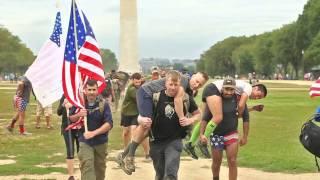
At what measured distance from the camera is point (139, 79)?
12406mm

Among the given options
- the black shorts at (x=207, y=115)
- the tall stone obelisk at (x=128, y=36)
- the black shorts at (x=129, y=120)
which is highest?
the tall stone obelisk at (x=128, y=36)

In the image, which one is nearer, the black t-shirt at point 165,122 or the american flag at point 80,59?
the black t-shirt at point 165,122

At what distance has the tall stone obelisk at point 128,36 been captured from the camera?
51.1m

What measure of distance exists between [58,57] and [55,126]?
33.9 feet

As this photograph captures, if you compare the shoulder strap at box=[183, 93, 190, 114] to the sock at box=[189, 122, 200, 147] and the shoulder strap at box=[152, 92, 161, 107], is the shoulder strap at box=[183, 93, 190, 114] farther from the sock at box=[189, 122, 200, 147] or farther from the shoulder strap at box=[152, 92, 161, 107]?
the sock at box=[189, 122, 200, 147]

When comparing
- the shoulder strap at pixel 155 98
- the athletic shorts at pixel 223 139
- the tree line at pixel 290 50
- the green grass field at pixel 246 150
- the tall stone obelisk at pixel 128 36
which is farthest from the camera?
the tree line at pixel 290 50

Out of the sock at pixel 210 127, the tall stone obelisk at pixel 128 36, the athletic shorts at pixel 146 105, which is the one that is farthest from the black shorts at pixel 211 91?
the tall stone obelisk at pixel 128 36

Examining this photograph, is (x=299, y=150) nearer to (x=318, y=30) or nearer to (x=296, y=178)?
(x=296, y=178)

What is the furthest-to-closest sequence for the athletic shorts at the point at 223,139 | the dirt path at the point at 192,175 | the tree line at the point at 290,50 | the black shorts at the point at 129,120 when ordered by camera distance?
the tree line at the point at 290,50
the black shorts at the point at 129,120
the dirt path at the point at 192,175
the athletic shorts at the point at 223,139

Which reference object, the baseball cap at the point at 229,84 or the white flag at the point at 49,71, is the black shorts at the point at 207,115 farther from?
the white flag at the point at 49,71

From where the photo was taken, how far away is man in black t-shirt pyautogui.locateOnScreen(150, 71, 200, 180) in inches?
301

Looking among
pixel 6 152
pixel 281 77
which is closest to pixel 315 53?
pixel 281 77

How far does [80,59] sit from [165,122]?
5.29 feet

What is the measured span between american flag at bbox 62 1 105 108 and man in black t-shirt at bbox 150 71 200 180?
115 cm
